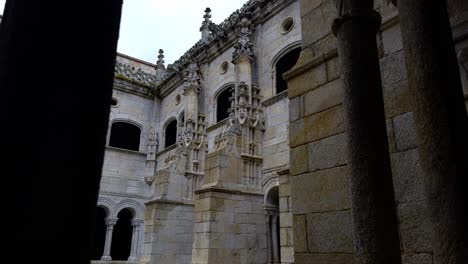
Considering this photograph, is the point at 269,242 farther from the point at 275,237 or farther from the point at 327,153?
the point at 327,153

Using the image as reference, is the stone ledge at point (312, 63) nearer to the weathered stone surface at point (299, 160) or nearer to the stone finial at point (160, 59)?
the weathered stone surface at point (299, 160)

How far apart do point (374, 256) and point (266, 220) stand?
21.5 ft

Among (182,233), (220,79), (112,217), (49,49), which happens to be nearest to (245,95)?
(220,79)

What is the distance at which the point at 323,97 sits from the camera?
3164 millimetres

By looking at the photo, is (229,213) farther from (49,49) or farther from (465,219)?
(49,49)

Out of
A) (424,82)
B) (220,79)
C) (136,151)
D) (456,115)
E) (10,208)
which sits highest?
(220,79)

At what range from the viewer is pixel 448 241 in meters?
1.59

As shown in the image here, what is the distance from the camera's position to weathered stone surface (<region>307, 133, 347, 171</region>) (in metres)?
2.85

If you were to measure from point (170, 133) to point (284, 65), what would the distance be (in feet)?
24.0

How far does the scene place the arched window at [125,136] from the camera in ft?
51.4

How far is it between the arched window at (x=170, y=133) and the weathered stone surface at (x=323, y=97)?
12.4 m

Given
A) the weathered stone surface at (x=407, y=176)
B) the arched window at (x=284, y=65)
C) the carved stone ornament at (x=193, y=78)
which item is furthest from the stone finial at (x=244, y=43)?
the weathered stone surface at (x=407, y=176)

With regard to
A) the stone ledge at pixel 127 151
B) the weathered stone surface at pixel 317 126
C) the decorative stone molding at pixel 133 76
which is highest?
the decorative stone molding at pixel 133 76

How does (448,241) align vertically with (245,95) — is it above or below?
below
